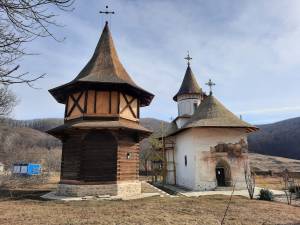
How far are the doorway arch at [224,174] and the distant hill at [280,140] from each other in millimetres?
53512

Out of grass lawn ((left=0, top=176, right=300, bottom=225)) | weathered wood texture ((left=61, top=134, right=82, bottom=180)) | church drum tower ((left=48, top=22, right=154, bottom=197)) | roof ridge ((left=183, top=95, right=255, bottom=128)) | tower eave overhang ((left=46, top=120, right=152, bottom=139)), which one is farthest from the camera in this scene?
roof ridge ((left=183, top=95, right=255, bottom=128))

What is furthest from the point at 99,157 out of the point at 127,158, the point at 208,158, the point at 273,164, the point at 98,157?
the point at 273,164

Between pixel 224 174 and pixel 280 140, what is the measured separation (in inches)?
2352

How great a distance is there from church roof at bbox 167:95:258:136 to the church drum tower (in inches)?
201

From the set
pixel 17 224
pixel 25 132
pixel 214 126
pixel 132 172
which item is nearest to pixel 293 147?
pixel 214 126

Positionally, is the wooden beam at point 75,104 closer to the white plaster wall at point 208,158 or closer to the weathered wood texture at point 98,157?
the weathered wood texture at point 98,157

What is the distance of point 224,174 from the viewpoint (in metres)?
19.9

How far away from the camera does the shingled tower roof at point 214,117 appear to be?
61.8ft

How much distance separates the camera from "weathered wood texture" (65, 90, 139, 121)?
14719 millimetres

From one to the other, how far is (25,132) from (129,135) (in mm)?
83220

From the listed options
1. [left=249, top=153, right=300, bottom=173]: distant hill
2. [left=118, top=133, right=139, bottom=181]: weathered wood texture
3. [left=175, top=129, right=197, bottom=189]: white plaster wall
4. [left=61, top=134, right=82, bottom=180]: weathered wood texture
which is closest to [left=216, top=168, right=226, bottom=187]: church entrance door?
[left=175, top=129, right=197, bottom=189]: white plaster wall

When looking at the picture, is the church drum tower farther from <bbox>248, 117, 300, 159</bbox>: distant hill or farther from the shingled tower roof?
<bbox>248, 117, 300, 159</bbox>: distant hill

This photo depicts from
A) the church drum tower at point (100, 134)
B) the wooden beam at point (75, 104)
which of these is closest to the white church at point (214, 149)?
the church drum tower at point (100, 134)

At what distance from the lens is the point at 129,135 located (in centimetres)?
1530
